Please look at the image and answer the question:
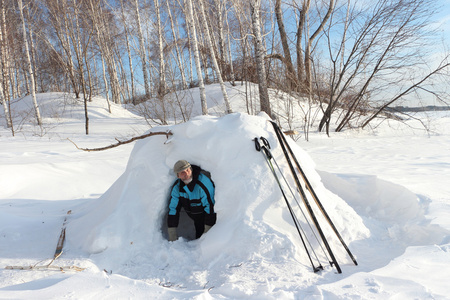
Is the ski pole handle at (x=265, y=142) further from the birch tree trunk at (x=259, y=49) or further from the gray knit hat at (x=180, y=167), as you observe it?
the birch tree trunk at (x=259, y=49)

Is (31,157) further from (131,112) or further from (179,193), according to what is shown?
(131,112)

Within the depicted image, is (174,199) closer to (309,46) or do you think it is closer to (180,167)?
(180,167)

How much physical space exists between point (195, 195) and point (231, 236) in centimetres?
77

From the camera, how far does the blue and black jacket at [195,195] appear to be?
296cm

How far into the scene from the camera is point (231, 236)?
239 centimetres

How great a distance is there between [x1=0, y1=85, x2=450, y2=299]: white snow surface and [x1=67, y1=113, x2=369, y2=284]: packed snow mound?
0.01 meters

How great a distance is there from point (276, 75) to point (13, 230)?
24.9ft

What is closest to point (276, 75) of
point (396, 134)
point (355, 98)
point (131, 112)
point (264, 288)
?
point (355, 98)

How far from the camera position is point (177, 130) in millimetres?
3180

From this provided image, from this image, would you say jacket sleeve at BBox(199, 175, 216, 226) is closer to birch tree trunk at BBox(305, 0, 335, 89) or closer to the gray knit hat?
the gray knit hat

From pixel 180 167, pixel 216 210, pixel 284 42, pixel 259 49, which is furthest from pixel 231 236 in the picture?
pixel 284 42

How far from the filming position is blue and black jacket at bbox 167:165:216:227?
2961 millimetres

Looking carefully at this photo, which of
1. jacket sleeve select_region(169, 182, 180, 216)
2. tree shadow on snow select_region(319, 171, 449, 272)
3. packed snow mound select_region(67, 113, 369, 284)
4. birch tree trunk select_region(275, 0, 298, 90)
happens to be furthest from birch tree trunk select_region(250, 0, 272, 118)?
jacket sleeve select_region(169, 182, 180, 216)

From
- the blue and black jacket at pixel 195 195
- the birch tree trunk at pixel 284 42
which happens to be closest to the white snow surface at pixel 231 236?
the blue and black jacket at pixel 195 195
